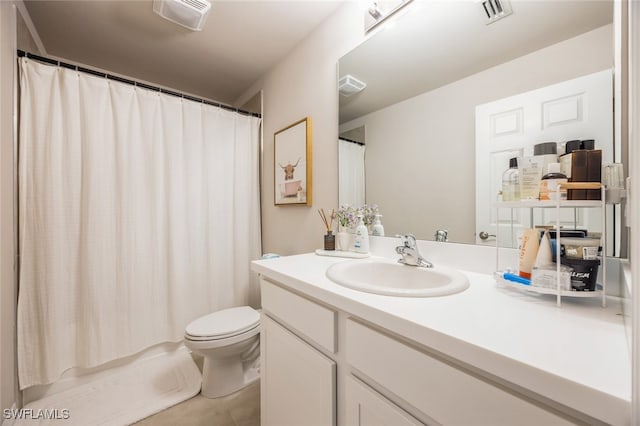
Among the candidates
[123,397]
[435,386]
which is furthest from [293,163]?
[123,397]

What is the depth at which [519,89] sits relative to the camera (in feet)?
2.81

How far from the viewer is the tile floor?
132 cm

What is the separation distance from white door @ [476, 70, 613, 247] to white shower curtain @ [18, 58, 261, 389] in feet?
5.88

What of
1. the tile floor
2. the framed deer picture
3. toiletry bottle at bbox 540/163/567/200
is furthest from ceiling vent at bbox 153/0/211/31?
the tile floor

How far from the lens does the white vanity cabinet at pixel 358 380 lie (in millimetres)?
452

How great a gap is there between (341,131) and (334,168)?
0.22 meters

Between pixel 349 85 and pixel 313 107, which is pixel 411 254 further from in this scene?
pixel 313 107

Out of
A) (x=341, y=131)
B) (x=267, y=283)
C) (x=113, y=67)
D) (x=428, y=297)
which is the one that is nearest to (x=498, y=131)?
(x=428, y=297)

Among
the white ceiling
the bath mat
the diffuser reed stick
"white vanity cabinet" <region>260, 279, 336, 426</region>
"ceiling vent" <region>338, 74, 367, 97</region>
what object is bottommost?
the bath mat

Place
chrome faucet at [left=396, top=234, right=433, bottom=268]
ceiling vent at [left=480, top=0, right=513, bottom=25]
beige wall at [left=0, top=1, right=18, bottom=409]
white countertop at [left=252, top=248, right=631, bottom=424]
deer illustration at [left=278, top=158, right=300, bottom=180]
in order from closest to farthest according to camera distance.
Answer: white countertop at [left=252, top=248, right=631, bottom=424], ceiling vent at [left=480, top=0, right=513, bottom=25], chrome faucet at [left=396, top=234, right=433, bottom=268], beige wall at [left=0, top=1, right=18, bottom=409], deer illustration at [left=278, top=158, right=300, bottom=180]

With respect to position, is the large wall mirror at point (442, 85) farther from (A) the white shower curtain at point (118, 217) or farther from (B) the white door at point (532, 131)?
(A) the white shower curtain at point (118, 217)

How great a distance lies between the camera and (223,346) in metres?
1.41

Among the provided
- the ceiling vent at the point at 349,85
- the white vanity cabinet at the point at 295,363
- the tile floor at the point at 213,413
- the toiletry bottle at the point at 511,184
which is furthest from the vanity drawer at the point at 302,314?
the ceiling vent at the point at 349,85

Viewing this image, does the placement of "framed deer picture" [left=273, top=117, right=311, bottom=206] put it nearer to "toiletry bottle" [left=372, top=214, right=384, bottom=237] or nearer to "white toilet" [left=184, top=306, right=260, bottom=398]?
"toiletry bottle" [left=372, top=214, right=384, bottom=237]
